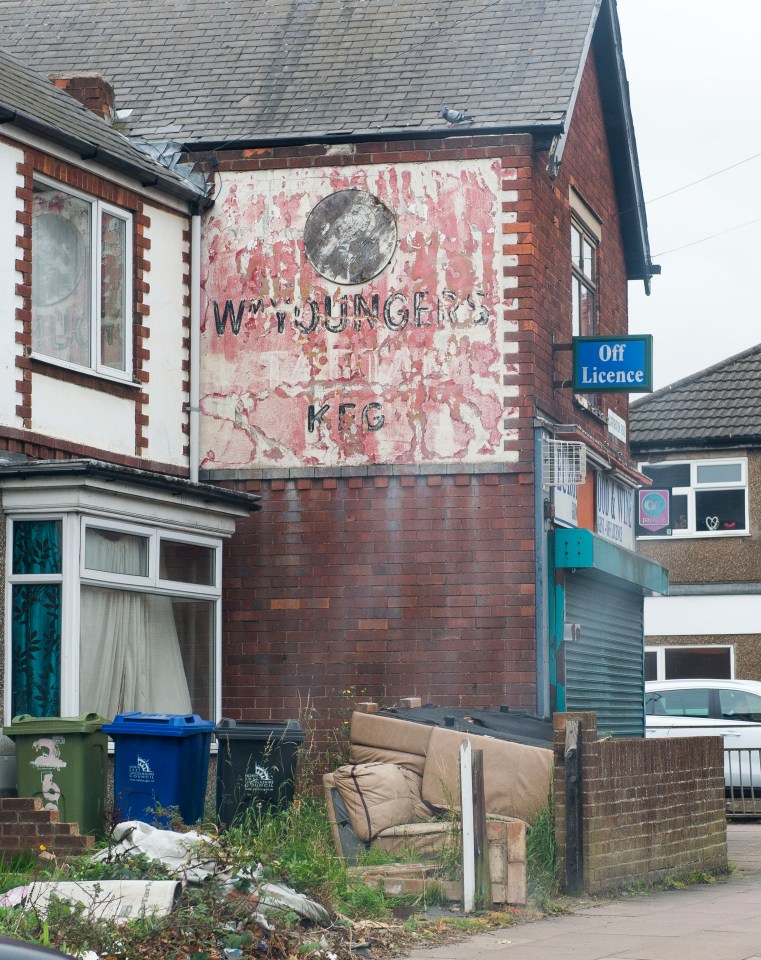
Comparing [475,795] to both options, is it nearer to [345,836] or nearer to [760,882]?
[345,836]

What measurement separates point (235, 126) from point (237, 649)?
5047mm

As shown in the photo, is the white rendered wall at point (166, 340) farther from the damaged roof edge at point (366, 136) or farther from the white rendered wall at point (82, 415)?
the damaged roof edge at point (366, 136)

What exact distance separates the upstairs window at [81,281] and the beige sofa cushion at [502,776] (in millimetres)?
4536

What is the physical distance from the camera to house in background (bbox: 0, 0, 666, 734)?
1400 centimetres

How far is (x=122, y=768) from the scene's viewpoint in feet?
35.3

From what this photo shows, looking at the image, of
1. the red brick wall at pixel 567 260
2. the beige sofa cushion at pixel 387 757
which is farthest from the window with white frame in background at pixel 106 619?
the red brick wall at pixel 567 260

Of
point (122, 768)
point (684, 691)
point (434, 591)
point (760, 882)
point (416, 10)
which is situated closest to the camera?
point (122, 768)

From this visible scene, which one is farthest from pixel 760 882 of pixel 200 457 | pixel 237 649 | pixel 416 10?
pixel 416 10

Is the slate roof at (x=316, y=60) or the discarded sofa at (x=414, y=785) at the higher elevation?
the slate roof at (x=316, y=60)

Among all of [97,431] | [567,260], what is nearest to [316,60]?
[567,260]

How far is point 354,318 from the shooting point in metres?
14.6

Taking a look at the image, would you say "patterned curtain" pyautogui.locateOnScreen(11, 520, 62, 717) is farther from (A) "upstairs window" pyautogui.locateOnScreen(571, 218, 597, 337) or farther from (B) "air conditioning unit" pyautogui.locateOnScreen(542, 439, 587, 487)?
(A) "upstairs window" pyautogui.locateOnScreen(571, 218, 597, 337)

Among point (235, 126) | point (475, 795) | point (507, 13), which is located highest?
point (507, 13)

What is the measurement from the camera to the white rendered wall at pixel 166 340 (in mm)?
14156
